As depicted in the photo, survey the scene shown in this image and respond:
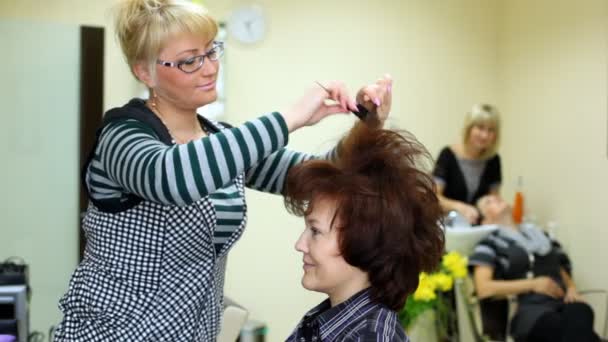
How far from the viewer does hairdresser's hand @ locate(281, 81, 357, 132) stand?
3.86 ft

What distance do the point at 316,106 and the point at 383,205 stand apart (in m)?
0.19

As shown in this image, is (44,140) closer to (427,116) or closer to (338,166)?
(427,116)

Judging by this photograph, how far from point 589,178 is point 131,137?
3302mm

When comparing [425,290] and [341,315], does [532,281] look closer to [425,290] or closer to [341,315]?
[425,290]

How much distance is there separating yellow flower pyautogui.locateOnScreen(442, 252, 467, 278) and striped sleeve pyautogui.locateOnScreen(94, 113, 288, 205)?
7.56 ft

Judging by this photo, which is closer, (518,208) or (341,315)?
(341,315)

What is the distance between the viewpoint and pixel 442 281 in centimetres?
320

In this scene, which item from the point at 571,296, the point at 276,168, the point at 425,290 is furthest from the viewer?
the point at 571,296

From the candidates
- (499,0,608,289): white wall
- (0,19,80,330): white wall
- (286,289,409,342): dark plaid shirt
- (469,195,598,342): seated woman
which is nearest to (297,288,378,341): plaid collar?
(286,289,409,342): dark plaid shirt

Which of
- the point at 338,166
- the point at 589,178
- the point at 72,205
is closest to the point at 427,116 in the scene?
the point at 589,178

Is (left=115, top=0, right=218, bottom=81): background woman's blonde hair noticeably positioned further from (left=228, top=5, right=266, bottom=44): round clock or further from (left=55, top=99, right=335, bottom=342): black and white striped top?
(left=228, top=5, right=266, bottom=44): round clock

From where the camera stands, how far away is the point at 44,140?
3.46 m

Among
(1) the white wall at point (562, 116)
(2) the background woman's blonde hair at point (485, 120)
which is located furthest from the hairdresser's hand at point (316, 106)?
(1) the white wall at point (562, 116)

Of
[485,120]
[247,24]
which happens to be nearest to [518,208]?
[485,120]
